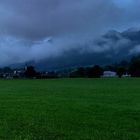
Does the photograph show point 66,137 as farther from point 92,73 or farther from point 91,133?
point 92,73

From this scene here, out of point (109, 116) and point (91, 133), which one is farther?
point (109, 116)

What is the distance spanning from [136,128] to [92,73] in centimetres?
12388

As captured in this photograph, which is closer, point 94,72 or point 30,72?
point 94,72

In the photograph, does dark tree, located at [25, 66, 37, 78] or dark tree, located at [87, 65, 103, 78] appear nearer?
dark tree, located at [87, 65, 103, 78]

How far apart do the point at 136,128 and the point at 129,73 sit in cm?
12967

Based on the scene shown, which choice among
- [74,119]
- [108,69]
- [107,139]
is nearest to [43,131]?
[107,139]

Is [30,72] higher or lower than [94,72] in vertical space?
higher

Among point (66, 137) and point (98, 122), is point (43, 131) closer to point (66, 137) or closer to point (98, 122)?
point (66, 137)

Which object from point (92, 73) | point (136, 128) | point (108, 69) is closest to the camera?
point (136, 128)

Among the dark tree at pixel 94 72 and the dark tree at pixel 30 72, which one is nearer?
the dark tree at pixel 94 72

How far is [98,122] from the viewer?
701 inches

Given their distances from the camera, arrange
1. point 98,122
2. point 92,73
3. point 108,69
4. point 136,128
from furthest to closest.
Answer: point 108,69, point 92,73, point 98,122, point 136,128

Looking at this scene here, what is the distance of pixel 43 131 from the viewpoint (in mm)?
14891

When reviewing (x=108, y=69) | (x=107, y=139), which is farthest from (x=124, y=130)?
(x=108, y=69)
